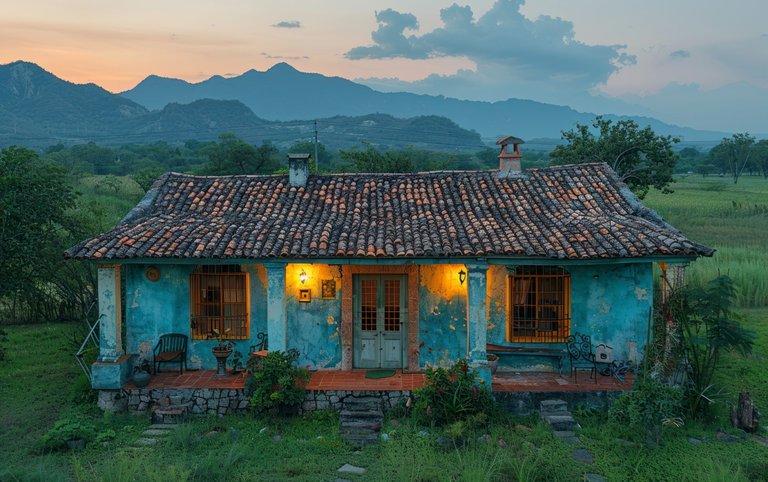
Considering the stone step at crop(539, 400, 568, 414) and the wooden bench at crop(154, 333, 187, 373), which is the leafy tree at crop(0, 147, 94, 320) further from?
the stone step at crop(539, 400, 568, 414)

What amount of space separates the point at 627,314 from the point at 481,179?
4801 millimetres

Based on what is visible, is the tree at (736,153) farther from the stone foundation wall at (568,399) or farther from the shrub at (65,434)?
the shrub at (65,434)

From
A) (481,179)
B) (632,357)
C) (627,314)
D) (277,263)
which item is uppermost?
(481,179)

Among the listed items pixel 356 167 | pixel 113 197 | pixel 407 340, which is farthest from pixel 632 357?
pixel 113 197

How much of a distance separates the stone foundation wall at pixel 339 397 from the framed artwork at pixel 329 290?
216cm

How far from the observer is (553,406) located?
1065 cm

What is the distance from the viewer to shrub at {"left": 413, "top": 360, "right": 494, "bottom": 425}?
10.1 meters

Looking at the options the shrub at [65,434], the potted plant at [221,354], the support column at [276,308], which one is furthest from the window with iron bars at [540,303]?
the shrub at [65,434]

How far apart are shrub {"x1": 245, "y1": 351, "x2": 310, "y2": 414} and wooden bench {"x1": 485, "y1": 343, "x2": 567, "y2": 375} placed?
160 inches

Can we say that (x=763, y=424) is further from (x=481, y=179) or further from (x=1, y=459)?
(x=1, y=459)

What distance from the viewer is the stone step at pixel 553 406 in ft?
34.8

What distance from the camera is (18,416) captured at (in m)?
10.9

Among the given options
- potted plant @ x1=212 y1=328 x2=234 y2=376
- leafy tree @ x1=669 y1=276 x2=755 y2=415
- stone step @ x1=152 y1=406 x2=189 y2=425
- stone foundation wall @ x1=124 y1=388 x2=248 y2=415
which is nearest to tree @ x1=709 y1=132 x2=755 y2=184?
leafy tree @ x1=669 y1=276 x2=755 y2=415

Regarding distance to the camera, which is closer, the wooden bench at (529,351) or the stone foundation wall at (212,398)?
the stone foundation wall at (212,398)
